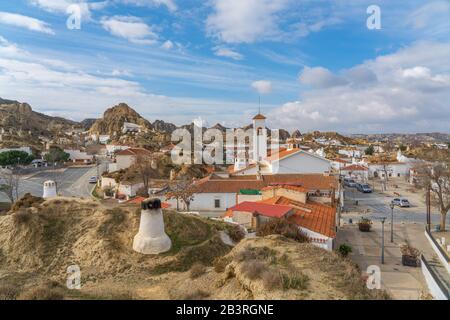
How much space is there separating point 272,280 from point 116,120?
144 meters

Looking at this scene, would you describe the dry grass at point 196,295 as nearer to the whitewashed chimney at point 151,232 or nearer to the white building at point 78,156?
the whitewashed chimney at point 151,232

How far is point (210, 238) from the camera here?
63.7 feet

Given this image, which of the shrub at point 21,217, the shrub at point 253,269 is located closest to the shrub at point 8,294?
the shrub at point 253,269

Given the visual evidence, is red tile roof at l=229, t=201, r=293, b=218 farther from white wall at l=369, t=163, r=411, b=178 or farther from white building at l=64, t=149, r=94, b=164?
white building at l=64, t=149, r=94, b=164

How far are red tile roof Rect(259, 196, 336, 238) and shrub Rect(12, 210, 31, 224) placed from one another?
52.1 feet

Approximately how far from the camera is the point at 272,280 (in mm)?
8977

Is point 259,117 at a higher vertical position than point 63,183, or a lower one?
higher

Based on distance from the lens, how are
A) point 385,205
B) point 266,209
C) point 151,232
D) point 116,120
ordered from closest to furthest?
point 151,232
point 266,209
point 385,205
point 116,120

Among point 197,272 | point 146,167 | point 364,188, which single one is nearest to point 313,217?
point 197,272

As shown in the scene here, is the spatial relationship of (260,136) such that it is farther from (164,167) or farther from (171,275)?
(171,275)

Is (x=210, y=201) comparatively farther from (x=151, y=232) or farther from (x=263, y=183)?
(x=151, y=232)

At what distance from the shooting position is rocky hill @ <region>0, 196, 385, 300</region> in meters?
9.25

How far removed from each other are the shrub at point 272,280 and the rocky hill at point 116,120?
135762mm
